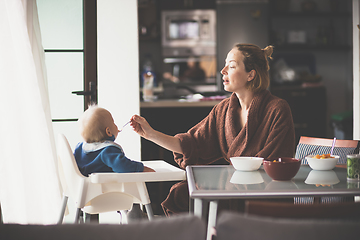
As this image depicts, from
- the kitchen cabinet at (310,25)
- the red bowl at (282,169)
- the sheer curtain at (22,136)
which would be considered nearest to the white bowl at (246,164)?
the red bowl at (282,169)

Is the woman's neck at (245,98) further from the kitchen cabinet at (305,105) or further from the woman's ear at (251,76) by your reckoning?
the kitchen cabinet at (305,105)

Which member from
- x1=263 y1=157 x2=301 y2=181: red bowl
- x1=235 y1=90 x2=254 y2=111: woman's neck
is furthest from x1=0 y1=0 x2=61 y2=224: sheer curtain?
x1=263 y1=157 x2=301 y2=181: red bowl

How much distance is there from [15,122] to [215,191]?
1.23m

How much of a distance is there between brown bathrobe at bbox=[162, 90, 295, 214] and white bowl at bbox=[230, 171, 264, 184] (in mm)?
306

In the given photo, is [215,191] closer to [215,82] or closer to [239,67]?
[239,67]

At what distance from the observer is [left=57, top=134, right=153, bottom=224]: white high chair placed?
4.80ft

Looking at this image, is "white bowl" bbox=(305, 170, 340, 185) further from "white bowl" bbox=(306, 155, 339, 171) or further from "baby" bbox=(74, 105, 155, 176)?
"baby" bbox=(74, 105, 155, 176)

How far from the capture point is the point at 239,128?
72.6 inches

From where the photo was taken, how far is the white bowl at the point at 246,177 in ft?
3.96

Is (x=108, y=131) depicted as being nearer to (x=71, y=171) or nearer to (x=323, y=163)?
(x=71, y=171)

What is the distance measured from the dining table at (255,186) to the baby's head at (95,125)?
1.42 ft

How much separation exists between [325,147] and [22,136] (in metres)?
1.51

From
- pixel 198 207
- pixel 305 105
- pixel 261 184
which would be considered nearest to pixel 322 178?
pixel 261 184

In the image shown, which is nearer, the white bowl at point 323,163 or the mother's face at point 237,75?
the white bowl at point 323,163
